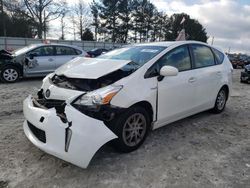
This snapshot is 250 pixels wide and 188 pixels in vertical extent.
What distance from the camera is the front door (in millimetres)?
3898

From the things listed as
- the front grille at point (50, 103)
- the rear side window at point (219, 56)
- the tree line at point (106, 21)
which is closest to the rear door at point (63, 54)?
the rear side window at point (219, 56)

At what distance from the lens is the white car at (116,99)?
2.93 metres

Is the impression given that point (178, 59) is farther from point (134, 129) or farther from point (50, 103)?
point (50, 103)

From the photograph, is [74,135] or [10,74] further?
[10,74]

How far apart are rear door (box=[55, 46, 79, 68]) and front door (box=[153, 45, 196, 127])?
6.23 meters

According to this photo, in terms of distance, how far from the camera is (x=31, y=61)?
9.03 metres

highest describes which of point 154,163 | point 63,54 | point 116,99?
point 63,54

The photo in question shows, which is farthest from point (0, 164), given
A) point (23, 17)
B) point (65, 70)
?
point (23, 17)

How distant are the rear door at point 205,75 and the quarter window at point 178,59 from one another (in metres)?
0.23

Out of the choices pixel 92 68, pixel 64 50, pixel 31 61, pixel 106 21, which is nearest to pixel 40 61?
pixel 31 61

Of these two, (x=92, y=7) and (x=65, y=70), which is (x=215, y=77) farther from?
(x=92, y=7)

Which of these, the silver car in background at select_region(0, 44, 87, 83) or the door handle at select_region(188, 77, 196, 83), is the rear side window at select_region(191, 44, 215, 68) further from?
the silver car in background at select_region(0, 44, 87, 83)

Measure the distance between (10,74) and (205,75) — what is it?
677 cm

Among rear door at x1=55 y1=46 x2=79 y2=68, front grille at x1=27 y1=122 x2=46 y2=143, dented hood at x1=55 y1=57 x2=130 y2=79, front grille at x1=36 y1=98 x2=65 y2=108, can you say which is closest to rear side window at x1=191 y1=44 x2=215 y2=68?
dented hood at x1=55 y1=57 x2=130 y2=79
